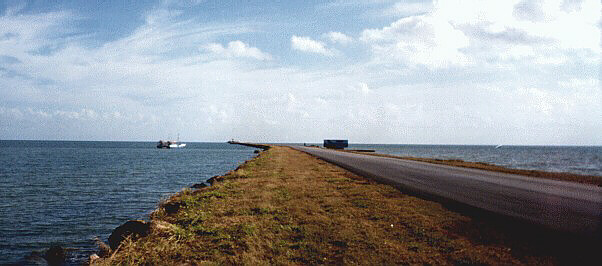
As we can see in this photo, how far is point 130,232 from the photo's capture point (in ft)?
28.2

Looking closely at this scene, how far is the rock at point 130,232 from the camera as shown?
8.25 m

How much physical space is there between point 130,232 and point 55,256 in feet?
13.0

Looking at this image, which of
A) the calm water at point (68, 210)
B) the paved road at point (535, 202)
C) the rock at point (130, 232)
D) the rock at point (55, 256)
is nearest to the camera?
the rock at point (130, 232)

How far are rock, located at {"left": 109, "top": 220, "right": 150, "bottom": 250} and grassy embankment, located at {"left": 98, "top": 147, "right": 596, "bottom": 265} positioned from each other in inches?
10.2

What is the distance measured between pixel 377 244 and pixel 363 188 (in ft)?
28.0

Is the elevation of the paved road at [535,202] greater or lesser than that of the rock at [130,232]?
greater

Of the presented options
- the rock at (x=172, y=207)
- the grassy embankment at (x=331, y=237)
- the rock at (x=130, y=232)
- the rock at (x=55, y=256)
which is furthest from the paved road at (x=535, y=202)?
the rock at (x=55, y=256)

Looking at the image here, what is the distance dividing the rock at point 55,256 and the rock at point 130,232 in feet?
10.4

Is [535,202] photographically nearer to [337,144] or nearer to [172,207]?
[172,207]

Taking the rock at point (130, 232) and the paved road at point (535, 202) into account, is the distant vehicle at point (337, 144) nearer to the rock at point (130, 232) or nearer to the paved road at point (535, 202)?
the paved road at point (535, 202)

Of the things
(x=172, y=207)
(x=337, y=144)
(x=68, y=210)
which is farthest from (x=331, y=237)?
(x=337, y=144)

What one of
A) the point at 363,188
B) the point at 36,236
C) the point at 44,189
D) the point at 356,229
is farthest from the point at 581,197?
the point at 44,189

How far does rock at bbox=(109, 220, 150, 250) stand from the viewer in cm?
825

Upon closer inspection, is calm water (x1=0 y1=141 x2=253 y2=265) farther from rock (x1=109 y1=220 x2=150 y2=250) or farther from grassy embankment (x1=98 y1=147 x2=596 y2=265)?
grassy embankment (x1=98 y1=147 x2=596 y2=265)
